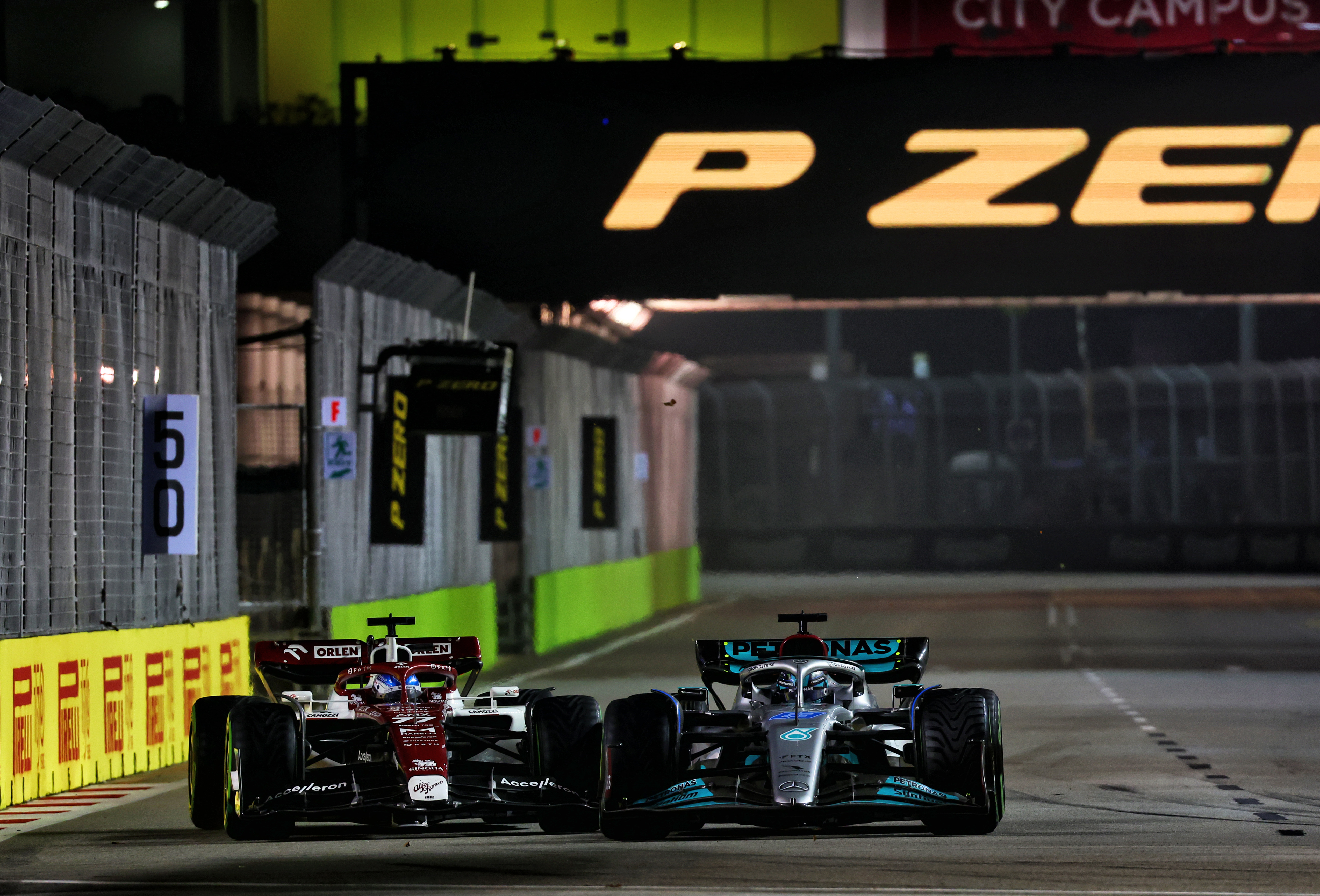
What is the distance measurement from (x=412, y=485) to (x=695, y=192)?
502cm

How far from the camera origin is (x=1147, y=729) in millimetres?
18094

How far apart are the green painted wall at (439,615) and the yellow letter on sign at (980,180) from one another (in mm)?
6940

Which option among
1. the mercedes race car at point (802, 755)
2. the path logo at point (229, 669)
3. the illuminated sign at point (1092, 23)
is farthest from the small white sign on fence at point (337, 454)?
the mercedes race car at point (802, 755)

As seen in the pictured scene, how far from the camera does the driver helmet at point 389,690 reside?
11.7 m

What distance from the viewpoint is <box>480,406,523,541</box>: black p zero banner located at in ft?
91.7

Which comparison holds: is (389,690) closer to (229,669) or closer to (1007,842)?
(1007,842)

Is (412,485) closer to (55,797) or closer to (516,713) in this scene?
(55,797)

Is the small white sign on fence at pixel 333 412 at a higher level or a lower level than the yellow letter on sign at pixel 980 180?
lower

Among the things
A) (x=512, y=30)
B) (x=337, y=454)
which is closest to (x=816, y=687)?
(x=337, y=454)

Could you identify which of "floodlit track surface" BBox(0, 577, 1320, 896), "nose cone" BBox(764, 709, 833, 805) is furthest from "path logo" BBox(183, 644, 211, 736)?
"nose cone" BBox(764, 709, 833, 805)

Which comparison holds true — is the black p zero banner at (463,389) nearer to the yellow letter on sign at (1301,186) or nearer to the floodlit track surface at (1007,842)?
the floodlit track surface at (1007,842)

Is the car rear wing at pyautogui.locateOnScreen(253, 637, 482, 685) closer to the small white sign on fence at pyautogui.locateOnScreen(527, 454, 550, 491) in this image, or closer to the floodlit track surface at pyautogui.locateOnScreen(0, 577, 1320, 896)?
the floodlit track surface at pyautogui.locateOnScreen(0, 577, 1320, 896)

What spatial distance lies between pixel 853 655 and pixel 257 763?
139 inches

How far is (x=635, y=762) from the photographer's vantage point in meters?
10.9
